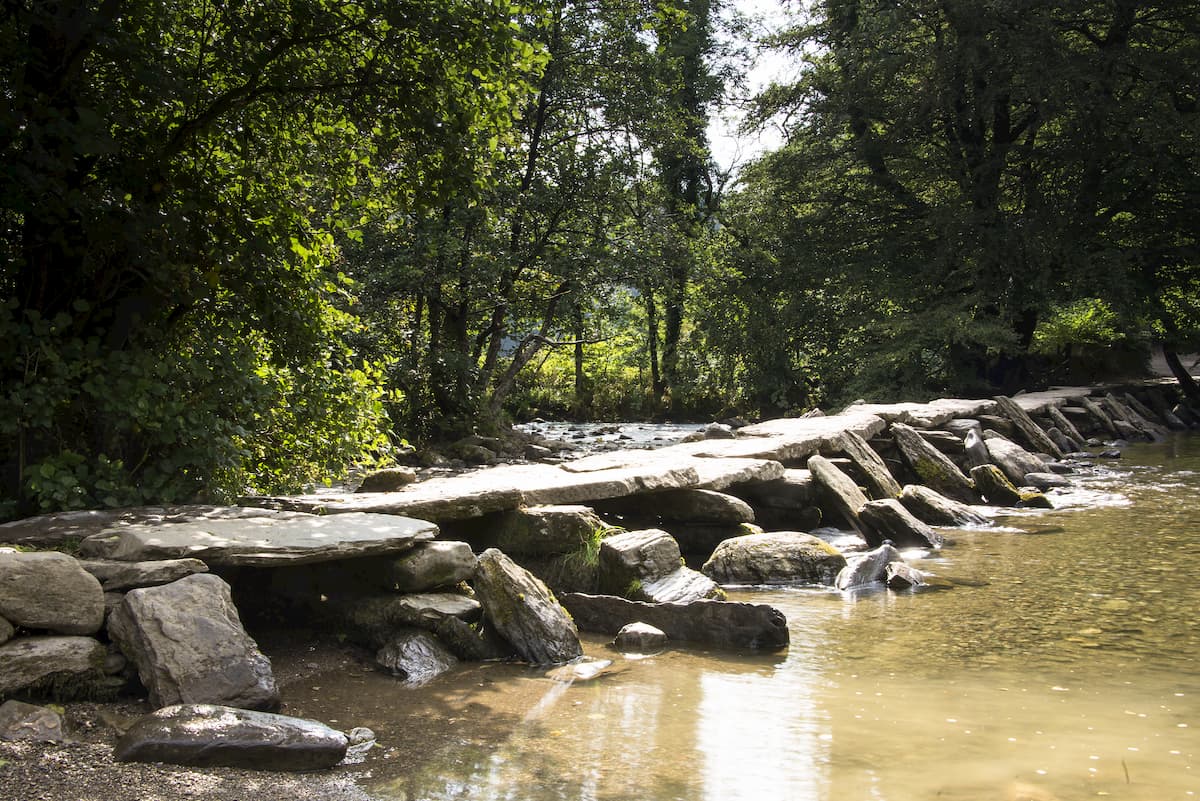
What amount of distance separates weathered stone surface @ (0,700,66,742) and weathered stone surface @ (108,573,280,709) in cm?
37

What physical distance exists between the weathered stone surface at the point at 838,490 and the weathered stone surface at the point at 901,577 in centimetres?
159

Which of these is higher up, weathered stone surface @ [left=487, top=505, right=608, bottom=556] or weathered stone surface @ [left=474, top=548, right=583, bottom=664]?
weathered stone surface @ [left=487, top=505, right=608, bottom=556]

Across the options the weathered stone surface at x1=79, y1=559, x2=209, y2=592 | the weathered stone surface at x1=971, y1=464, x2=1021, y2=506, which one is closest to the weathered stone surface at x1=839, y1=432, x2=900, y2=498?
the weathered stone surface at x1=971, y1=464, x2=1021, y2=506

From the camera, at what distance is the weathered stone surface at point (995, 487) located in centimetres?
1031

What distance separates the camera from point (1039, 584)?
21.5 ft

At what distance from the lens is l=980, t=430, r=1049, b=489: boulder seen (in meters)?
11.9

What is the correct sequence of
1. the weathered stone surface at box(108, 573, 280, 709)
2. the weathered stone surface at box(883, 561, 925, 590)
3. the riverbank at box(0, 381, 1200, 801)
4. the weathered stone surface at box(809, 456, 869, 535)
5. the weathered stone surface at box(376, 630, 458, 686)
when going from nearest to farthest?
the riverbank at box(0, 381, 1200, 801), the weathered stone surface at box(108, 573, 280, 709), the weathered stone surface at box(376, 630, 458, 686), the weathered stone surface at box(883, 561, 925, 590), the weathered stone surface at box(809, 456, 869, 535)

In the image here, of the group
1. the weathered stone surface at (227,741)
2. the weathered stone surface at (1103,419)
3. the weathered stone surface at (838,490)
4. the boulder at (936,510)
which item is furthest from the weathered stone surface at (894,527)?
the weathered stone surface at (1103,419)

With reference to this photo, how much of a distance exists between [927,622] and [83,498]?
15.9 ft

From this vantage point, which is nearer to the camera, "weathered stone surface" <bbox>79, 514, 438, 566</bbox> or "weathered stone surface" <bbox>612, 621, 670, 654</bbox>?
"weathered stone surface" <bbox>79, 514, 438, 566</bbox>

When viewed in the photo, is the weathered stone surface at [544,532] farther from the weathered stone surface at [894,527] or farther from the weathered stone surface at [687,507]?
the weathered stone surface at [894,527]

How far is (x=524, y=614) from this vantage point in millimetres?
5023

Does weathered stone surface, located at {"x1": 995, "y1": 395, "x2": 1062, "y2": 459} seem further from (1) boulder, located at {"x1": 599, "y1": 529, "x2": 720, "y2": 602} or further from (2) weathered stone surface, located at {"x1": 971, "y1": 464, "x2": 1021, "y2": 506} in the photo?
(1) boulder, located at {"x1": 599, "y1": 529, "x2": 720, "y2": 602}

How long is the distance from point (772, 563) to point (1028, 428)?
9575 millimetres
